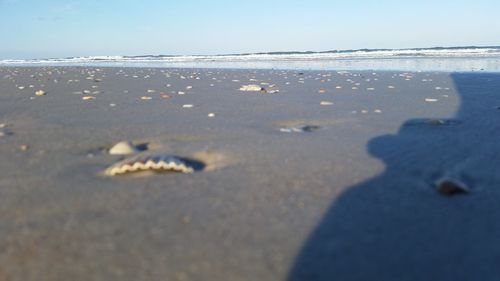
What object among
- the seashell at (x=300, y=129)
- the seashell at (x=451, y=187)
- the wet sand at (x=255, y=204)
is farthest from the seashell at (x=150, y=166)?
the seashell at (x=300, y=129)

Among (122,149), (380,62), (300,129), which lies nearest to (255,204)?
(122,149)

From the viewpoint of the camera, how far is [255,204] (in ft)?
5.90

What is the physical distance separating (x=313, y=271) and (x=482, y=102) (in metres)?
4.58

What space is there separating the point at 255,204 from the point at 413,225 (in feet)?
1.97

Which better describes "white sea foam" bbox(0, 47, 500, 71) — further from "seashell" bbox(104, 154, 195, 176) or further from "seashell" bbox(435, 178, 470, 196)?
"seashell" bbox(104, 154, 195, 176)

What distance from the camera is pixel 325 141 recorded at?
2969 millimetres

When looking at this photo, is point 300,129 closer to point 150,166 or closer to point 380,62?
point 150,166

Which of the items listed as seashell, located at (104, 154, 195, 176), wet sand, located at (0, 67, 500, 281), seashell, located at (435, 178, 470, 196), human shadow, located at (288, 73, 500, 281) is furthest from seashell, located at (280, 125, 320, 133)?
seashell, located at (435, 178, 470, 196)

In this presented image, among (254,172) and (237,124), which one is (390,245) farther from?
(237,124)

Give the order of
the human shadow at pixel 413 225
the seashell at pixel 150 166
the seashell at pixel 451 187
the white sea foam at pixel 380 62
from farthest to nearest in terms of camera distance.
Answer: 1. the white sea foam at pixel 380 62
2. the seashell at pixel 150 166
3. the seashell at pixel 451 187
4. the human shadow at pixel 413 225

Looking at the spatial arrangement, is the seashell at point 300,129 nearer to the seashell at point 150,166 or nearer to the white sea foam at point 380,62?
the seashell at point 150,166

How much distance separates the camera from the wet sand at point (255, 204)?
1.32 m

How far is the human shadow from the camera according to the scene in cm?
131

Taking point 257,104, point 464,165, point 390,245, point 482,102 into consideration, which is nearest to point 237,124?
point 257,104
